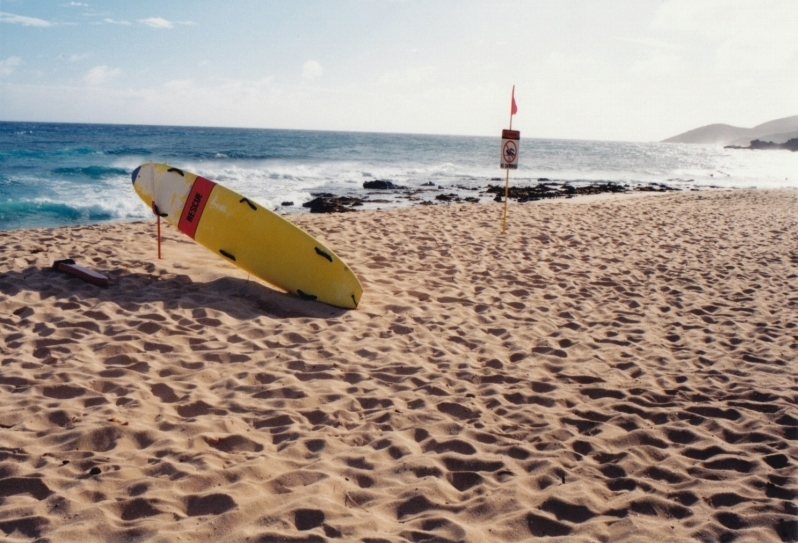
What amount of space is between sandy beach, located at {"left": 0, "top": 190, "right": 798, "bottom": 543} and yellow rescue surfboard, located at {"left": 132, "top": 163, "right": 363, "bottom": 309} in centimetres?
23

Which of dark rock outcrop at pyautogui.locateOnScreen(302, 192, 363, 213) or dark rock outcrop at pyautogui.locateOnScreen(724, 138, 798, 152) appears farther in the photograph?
dark rock outcrop at pyautogui.locateOnScreen(724, 138, 798, 152)

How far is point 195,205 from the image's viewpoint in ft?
19.7

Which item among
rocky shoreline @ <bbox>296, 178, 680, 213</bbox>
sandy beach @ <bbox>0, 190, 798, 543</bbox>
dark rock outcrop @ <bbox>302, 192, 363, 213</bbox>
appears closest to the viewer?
sandy beach @ <bbox>0, 190, 798, 543</bbox>

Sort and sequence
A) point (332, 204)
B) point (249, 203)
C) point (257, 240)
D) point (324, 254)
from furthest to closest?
point (332, 204)
point (249, 203)
point (257, 240)
point (324, 254)

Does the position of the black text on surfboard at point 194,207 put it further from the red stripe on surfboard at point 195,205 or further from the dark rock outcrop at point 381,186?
the dark rock outcrop at point 381,186

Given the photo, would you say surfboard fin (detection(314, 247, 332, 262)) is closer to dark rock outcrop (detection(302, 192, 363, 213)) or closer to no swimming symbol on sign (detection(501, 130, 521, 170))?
no swimming symbol on sign (detection(501, 130, 521, 170))

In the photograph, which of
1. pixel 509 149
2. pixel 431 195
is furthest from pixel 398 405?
pixel 431 195

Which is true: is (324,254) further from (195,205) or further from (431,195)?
(431,195)

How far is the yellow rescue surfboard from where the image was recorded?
211 inches

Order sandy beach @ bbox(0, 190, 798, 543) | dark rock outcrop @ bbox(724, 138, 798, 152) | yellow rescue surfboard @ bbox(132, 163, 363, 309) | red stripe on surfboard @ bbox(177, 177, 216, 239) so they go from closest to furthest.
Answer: sandy beach @ bbox(0, 190, 798, 543)
yellow rescue surfboard @ bbox(132, 163, 363, 309)
red stripe on surfboard @ bbox(177, 177, 216, 239)
dark rock outcrop @ bbox(724, 138, 798, 152)

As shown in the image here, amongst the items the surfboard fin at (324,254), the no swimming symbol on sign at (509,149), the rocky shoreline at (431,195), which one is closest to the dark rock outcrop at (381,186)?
the rocky shoreline at (431,195)

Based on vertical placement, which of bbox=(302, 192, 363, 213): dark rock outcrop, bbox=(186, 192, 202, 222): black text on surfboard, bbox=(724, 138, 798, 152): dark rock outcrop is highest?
bbox=(724, 138, 798, 152): dark rock outcrop

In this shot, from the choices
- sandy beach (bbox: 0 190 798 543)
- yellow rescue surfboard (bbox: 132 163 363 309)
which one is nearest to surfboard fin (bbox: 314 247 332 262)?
yellow rescue surfboard (bbox: 132 163 363 309)

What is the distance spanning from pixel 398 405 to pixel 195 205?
3619mm
